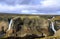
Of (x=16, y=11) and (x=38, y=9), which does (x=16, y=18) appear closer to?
(x=16, y=11)

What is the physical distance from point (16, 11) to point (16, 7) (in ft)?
0.75

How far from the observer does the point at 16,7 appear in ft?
31.6

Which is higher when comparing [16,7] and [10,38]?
[16,7]

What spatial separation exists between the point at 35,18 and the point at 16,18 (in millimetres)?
949

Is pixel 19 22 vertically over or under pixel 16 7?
under

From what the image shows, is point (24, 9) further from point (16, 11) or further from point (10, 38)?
point (10, 38)

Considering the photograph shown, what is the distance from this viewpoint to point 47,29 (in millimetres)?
9570

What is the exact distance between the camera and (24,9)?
9.62 m

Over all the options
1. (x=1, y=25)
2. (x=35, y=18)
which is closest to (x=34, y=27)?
(x=35, y=18)

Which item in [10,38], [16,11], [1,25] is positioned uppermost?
[16,11]

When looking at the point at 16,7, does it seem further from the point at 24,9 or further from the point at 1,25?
the point at 1,25

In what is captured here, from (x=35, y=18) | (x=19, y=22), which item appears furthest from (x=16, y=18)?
(x=35, y=18)

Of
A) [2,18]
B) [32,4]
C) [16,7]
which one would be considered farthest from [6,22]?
[32,4]

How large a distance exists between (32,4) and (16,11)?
2.93 feet
